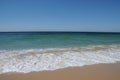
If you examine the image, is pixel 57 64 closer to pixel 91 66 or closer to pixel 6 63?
pixel 91 66

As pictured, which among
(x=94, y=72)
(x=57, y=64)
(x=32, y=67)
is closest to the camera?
(x=94, y=72)

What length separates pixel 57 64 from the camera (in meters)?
5.70

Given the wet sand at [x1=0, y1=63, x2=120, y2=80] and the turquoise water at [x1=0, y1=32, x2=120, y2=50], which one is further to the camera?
the turquoise water at [x1=0, y1=32, x2=120, y2=50]

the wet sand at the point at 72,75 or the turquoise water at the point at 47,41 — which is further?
the turquoise water at the point at 47,41

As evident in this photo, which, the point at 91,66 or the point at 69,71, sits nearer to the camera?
the point at 69,71

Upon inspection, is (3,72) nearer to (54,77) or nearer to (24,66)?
(24,66)

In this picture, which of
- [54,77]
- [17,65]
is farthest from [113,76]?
[17,65]

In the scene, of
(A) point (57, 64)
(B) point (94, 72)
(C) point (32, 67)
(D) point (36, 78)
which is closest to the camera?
(D) point (36, 78)

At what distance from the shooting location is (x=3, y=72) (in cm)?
485

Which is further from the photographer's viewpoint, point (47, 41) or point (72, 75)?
Result: point (47, 41)

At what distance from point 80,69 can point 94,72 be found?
0.50 meters

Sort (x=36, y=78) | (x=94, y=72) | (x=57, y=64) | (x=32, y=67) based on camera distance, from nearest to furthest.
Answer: (x=36, y=78)
(x=94, y=72)
(x=32, y=67)
(x=57, y=64)

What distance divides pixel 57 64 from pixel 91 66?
126 cm

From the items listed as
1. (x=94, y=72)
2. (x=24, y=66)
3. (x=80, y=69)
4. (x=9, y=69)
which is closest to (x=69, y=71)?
(x=80, y=69)
